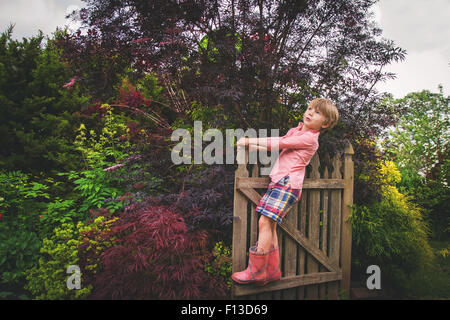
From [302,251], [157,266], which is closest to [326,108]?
[302,251]

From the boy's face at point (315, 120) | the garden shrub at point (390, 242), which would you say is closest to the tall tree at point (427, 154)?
the garden shrub at point (390, 242)

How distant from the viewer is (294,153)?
7.12 feet

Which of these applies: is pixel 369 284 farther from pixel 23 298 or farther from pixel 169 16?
pixel 169 16

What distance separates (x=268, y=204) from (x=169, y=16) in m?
2.30

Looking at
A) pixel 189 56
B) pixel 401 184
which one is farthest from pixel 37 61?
pixel 401 184

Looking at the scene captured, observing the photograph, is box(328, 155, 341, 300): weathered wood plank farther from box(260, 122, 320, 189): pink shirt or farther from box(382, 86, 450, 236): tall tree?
box(382, 86, 450, 236): tall tree

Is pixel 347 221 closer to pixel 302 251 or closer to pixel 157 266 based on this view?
pixel 302 251

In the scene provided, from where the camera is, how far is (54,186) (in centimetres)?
369

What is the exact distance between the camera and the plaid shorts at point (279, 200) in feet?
6.89

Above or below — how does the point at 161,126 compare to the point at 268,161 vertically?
above

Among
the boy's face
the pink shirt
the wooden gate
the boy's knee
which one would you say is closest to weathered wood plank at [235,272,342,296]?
the wooden gate

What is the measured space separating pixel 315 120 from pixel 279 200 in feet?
2.53

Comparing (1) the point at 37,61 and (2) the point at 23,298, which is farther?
(1) the point at 37,61
